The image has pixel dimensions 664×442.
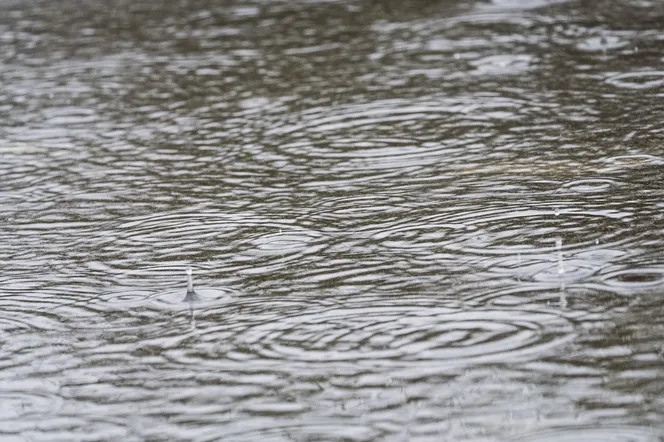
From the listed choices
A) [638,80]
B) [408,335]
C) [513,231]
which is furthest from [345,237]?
[638,80]

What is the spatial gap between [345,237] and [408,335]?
106 centimetres

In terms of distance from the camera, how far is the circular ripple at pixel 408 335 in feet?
11.2

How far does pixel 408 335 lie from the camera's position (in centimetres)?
357

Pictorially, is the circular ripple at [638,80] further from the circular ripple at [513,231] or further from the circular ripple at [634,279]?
the circular ripple at [634,279]

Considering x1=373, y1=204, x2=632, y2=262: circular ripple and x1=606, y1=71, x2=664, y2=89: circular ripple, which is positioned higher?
x1=373, y1=204, x2=632, y2=262: circular ripple

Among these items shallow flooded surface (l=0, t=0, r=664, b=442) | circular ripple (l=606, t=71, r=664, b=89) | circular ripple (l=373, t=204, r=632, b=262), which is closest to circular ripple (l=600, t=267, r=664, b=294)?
shallow flooded surface (l=0, t=0, r=664, b=442)

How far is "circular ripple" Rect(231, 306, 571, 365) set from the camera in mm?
3418

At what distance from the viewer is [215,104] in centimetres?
717

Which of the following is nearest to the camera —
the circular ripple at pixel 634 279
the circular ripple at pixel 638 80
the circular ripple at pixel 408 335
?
the circular ripple at pixel 408 335

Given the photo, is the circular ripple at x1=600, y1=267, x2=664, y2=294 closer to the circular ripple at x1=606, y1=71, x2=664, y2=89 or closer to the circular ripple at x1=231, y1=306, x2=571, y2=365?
the circular ripple at x1=231, y1=306, x2=571, y2=365

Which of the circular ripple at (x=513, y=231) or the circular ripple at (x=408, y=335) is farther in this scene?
the circular ripple at (x=513, y=231)

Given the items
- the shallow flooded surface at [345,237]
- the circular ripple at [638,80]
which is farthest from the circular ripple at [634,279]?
the circular ripple at [638,80]

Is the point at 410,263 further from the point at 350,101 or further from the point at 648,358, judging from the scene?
the point at 350,101

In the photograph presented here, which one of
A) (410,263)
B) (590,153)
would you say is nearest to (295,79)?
(590,153)
